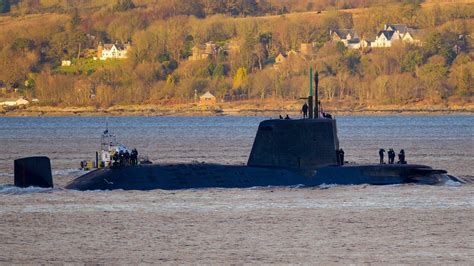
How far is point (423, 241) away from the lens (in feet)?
117

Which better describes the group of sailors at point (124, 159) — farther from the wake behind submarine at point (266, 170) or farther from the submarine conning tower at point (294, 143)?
the submarine conning tower at point (294, 143)

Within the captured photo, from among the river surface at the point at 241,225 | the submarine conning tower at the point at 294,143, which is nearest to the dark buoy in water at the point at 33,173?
the river surface at the point at 241,225

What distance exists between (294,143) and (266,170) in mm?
1358

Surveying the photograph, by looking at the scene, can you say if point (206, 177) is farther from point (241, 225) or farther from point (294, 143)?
point (241, 225)

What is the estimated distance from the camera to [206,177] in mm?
45938

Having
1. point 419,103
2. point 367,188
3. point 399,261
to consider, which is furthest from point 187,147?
point 419,103

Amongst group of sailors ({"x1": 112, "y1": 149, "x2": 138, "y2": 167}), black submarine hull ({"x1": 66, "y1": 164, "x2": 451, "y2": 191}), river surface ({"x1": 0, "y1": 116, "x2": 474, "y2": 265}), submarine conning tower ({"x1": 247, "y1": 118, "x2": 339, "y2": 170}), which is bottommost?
river surface ({"x1": 0, "y1": 116, "x2": 474, "y2": 265})

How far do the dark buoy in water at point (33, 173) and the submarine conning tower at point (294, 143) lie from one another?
23.7 ft

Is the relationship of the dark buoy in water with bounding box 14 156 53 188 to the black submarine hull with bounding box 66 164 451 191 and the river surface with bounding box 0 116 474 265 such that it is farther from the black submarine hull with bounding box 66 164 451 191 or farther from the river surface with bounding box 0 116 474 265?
the black submarine hull with bounding box 66 164 451 191

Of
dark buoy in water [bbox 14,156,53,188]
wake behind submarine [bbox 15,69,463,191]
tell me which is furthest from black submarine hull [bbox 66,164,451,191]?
dark buoy in water [bbox 14,156,53,188]

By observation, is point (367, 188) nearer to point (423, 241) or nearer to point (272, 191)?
point (272, 191)

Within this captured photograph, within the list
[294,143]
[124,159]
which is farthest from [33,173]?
[294,143]

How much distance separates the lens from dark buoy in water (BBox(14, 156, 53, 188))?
146 ft

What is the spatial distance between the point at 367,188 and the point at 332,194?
2.17 meters
